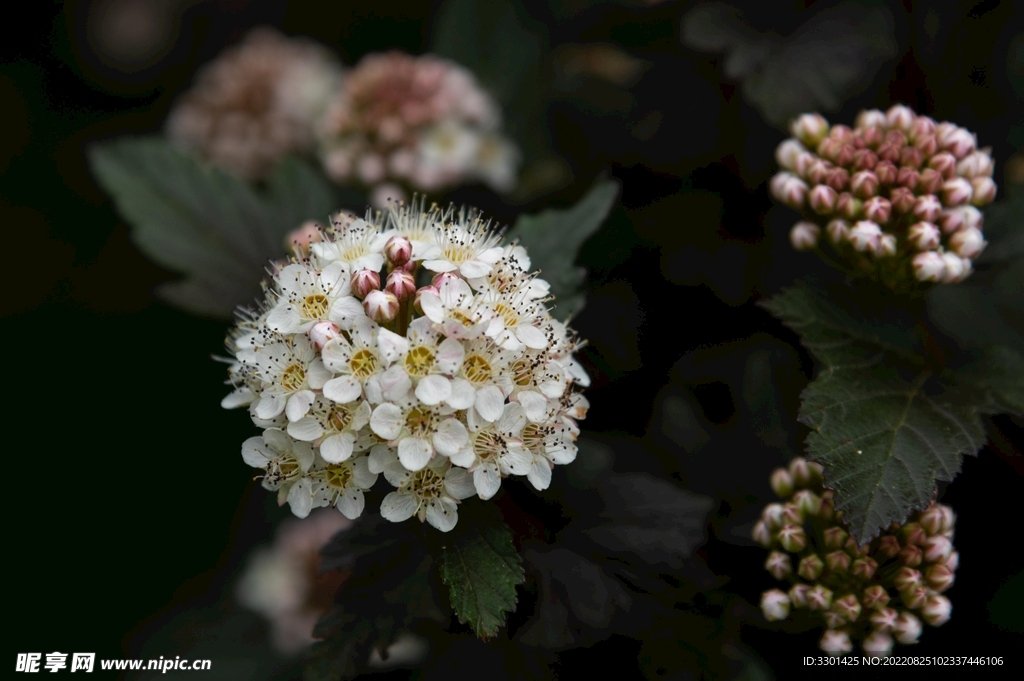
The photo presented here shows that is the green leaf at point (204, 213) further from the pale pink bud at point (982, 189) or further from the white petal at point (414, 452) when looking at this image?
the pale pink bud at point (982, 189)

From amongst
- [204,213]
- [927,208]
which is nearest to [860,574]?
[927,208]

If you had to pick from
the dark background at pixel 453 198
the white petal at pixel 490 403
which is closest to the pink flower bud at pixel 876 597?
the dark background at pixel 453 198

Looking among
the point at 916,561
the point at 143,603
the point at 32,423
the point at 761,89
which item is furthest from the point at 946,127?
the point at 32,423

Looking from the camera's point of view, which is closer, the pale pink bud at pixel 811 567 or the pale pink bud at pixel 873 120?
the pale pink bud at pixel 811 567

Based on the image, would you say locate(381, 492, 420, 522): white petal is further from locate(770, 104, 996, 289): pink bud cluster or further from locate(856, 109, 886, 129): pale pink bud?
locate(856, 109, 886, 129): pale pink bud

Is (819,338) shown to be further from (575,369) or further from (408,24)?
(408,24)

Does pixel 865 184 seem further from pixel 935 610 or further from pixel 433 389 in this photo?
pixel 433 389
